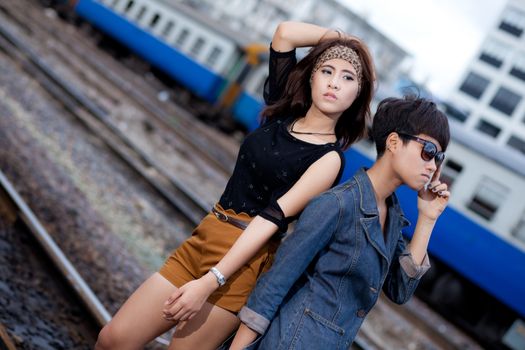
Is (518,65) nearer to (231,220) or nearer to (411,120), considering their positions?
(411,120)

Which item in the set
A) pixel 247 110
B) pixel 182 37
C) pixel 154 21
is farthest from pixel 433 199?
pixel 154 21

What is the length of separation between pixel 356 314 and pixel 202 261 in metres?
0.70

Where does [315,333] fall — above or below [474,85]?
below

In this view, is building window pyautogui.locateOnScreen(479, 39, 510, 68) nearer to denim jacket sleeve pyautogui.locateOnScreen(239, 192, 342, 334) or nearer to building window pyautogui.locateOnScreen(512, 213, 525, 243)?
building window pyautogui.locateOnScreen(512, 213, 525, 243)

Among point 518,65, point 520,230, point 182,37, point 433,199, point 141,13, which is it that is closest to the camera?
point 433,199

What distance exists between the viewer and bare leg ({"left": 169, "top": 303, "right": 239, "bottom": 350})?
7.18 feet

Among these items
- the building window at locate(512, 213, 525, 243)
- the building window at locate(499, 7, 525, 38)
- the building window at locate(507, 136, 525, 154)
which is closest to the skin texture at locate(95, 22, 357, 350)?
the building window at locate(512, 213, 525, 243)

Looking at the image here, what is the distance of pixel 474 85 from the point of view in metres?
42.8

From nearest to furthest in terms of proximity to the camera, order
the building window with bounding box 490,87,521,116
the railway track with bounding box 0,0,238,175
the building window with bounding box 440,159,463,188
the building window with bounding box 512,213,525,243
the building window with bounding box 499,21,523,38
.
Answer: the building window with bounding box 512,213,525,243
the building window with bounding box 440,159,463,188
the railway track with bounding box 0,0,238,175
the building window with bounding box 490,87,521,116
the building window with bounding box 499,21,523,38

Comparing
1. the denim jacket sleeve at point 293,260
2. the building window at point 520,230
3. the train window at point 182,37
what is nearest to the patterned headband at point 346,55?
the denim jacket sleeve at point 293,260

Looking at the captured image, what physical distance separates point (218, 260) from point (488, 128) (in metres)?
43.5

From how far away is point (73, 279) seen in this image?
432 cm

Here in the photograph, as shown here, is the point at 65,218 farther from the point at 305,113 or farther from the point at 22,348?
the point at 305,113

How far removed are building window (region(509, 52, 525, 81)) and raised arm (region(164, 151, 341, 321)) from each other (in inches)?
1751
